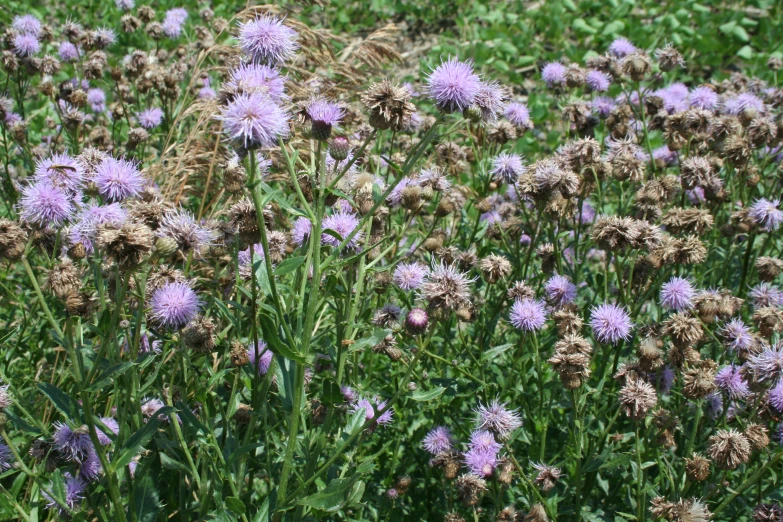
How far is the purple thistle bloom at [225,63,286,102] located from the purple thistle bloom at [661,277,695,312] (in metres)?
1.89

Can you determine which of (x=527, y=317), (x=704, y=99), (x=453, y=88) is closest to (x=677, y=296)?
(x=527, y=317)

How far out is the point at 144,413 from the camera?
3012mm

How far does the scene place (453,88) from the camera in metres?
2.56

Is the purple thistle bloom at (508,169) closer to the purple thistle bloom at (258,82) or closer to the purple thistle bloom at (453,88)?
the purple thistle bloom at (453,88)

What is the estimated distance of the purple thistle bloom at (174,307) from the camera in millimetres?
2576

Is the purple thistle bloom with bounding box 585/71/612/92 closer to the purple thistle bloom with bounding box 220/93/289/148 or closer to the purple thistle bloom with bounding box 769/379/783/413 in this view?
the purple thistle bloom with bounding box 769/379/783/413

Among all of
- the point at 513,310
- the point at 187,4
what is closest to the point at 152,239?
the point at 513,310

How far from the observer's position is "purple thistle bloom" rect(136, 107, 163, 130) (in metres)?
5.20

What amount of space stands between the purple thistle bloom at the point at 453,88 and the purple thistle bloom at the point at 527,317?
0.98 m

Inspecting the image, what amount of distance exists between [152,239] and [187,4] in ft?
22.0

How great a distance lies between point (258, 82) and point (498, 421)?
63.4 inches

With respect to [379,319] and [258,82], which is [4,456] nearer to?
A: [379,319]

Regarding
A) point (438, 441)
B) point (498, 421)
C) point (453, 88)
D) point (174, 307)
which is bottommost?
point (438, 441)

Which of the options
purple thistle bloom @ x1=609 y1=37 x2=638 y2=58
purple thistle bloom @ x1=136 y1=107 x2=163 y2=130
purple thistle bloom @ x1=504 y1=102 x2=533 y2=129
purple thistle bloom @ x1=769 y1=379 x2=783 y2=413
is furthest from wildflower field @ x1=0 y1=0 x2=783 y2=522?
purple thistle bloom @ x1=609 y1=37 x2=638 y2=58
